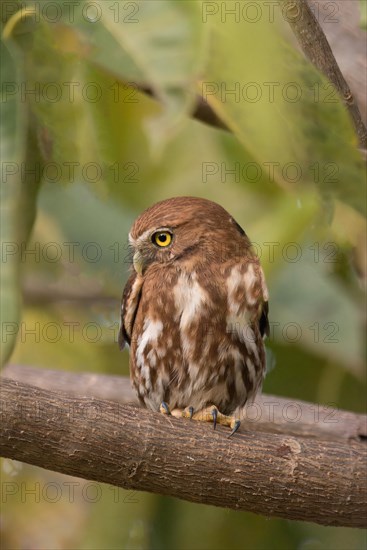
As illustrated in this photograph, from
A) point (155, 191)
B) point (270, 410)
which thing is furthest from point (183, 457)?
point (155, 191)

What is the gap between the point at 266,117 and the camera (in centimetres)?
141

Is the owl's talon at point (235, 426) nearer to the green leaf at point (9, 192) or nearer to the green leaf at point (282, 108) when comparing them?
the green leaf at point (282, 108)

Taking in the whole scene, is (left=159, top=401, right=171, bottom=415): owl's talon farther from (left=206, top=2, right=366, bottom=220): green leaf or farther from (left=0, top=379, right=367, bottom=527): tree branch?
(left=206, top=2, right=366, bottom=220): green leaf

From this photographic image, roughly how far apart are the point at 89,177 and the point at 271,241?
35.8 inches

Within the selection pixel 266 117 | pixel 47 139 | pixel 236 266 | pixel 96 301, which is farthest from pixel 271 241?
pixel 96 301

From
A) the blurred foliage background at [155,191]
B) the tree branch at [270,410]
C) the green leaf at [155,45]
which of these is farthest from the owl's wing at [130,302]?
the green leaf at [155,45]

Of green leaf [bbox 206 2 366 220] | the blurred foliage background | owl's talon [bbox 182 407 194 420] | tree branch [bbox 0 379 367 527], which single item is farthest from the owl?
green leaf [bbox 206 2 366 220]

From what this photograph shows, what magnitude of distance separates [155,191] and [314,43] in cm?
176

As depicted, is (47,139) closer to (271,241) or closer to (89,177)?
(271,241)

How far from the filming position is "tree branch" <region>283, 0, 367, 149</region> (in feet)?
5.76

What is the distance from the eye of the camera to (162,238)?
3.42 metres

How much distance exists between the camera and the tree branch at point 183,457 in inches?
101

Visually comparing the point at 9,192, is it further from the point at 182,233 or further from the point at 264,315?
the point at 264,315

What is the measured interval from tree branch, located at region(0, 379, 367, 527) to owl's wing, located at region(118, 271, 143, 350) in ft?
2.48
